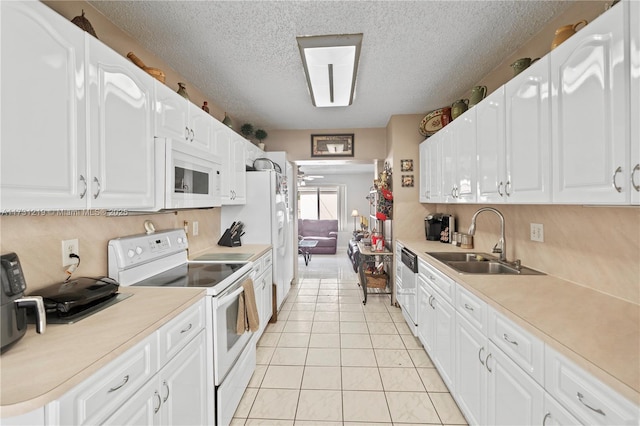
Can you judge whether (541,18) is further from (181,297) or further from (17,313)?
(17,313)

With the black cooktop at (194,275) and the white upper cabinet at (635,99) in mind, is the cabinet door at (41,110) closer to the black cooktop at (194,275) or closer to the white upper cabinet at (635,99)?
the black cooktop at (194,275)

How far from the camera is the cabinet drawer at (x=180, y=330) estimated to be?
1129 mm

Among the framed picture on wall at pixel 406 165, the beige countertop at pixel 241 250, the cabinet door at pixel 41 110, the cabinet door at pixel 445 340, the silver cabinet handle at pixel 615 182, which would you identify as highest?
the framed picture on wall at pixel 406 165

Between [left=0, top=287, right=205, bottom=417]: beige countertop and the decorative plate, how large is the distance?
121 inches

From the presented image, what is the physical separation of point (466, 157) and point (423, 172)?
111cm

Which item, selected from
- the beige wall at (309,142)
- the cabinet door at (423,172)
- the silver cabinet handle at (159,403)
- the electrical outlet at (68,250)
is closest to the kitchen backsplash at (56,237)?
the electrical outlet at (68,250)

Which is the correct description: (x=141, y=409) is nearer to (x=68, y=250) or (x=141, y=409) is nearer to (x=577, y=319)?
(x=68, y=250)

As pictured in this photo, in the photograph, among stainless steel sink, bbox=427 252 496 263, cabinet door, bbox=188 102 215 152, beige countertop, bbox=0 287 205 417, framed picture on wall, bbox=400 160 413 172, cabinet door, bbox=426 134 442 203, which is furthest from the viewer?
framed picture on wall, bbox=400 160 413 172

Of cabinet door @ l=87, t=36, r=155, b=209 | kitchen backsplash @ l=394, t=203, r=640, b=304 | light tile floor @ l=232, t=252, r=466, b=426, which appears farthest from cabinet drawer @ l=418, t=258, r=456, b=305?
cabinet door @ l=87, t=36, r=155, b=209

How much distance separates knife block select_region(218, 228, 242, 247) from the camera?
9.53 feet

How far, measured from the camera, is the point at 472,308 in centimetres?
153

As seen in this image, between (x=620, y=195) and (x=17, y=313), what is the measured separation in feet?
6.88

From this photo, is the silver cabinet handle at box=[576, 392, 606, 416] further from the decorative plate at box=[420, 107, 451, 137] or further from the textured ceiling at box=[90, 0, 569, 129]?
the decorative plate at box=[420, 107, 451, 137]

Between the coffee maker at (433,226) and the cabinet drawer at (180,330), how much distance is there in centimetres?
267
